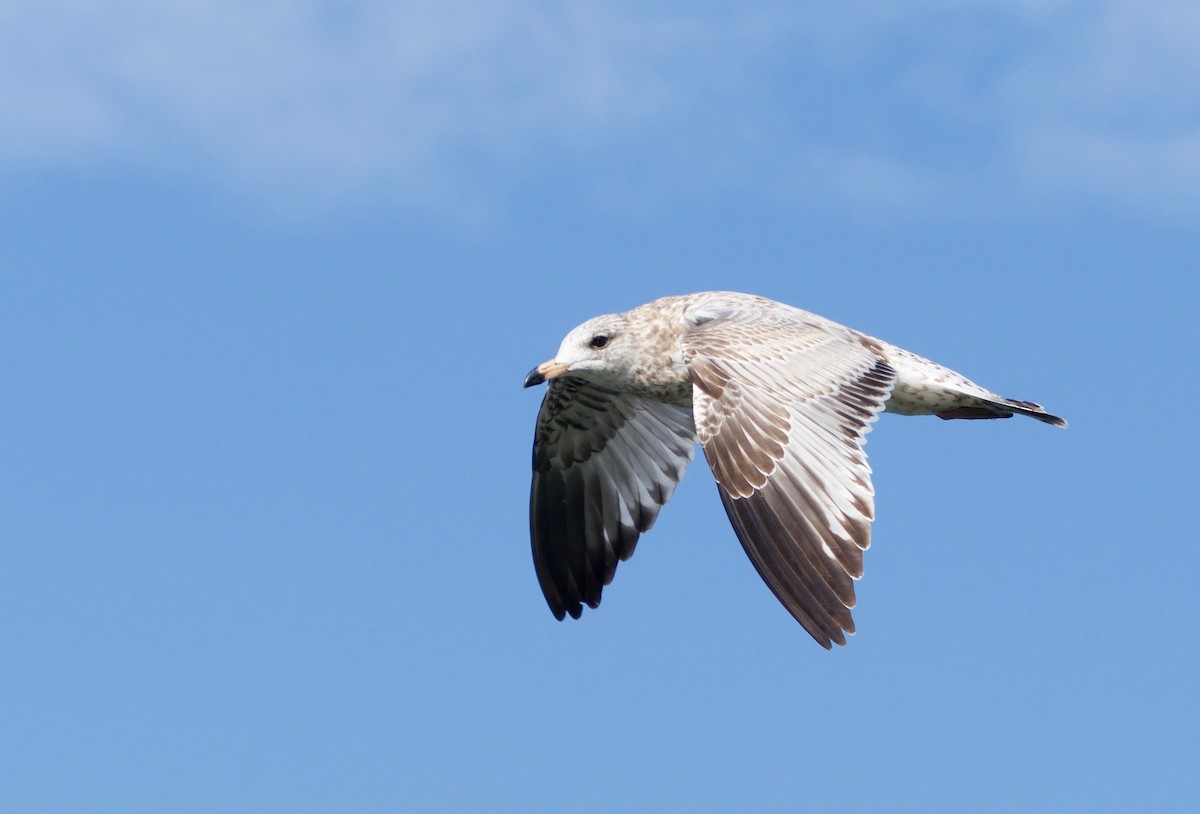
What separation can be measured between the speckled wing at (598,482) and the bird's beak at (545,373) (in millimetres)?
1361

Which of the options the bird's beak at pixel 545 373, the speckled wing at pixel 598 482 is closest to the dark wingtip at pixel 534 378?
the bird's beak at pixel 545 373

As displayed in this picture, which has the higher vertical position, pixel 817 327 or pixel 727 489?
pixel 817 327

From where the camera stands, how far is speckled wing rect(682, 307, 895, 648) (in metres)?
10.8

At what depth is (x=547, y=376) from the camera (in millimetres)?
13711

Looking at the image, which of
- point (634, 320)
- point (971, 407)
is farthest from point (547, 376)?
point (971, 407)

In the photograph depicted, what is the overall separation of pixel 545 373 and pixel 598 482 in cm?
207

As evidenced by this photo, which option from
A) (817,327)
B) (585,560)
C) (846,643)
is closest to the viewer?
(846,643)

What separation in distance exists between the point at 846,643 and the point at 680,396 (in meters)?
3.46

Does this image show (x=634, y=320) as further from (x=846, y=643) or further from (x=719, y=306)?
(x=846, y=643)

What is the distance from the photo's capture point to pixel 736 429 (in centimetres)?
1166

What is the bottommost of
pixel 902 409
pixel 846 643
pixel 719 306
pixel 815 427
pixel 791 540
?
pixel 846 643

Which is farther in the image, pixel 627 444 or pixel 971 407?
pixel 627 444

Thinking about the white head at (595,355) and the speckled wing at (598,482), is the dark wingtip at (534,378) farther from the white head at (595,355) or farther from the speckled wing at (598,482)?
the speckled wing at (598,482)

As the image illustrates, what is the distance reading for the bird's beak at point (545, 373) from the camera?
1371cm
